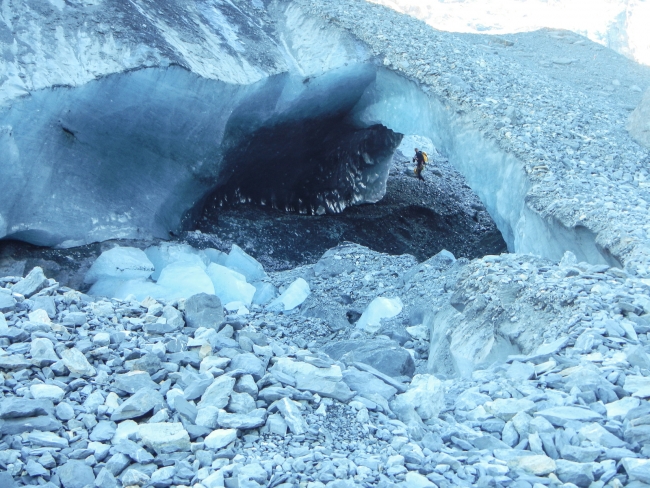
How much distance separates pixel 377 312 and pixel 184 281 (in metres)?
1.52

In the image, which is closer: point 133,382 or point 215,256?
point 133,382

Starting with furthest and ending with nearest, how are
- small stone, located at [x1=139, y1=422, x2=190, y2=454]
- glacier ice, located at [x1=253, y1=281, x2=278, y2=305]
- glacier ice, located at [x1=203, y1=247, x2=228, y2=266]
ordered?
1. glacier ice, located at [x1=203, y1=247, x2=228, y2=266]
2. glacier ice, located at [x1=253, y1=281, x2=278, y2=305]
3. small stone, located at [x1=139, y1=422, x2=190, y2=454]

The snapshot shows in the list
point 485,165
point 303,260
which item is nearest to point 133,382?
point 485,165

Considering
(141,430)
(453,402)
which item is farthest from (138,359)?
(453,402)

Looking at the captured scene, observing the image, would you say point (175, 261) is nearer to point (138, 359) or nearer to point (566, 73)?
point (138, 359)

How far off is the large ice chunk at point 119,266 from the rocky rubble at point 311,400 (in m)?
1.57

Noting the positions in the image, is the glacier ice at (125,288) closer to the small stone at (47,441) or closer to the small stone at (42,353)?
the small stone at (42,353)

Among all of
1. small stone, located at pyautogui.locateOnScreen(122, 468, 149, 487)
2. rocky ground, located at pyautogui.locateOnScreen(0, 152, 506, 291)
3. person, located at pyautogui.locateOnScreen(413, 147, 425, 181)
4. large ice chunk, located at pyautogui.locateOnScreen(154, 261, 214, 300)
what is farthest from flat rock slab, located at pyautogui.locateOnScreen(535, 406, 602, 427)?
person, located at pyautogui.locateOnScreen(413, 147, 425, 181)

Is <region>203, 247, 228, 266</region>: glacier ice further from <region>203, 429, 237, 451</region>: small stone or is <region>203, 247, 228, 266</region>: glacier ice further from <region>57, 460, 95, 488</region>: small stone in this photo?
<region>57, 460, 95, 488</region>: small stone

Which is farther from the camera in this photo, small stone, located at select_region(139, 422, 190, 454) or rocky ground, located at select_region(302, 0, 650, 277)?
rocky ground, located at select_region(302, 0, 650, 277)

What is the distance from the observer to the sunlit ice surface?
16781 millimetres

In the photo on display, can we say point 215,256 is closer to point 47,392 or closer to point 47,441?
point 47,392

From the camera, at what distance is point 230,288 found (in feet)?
16.8

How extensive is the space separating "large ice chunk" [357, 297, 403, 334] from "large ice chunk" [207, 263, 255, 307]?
974 mm
